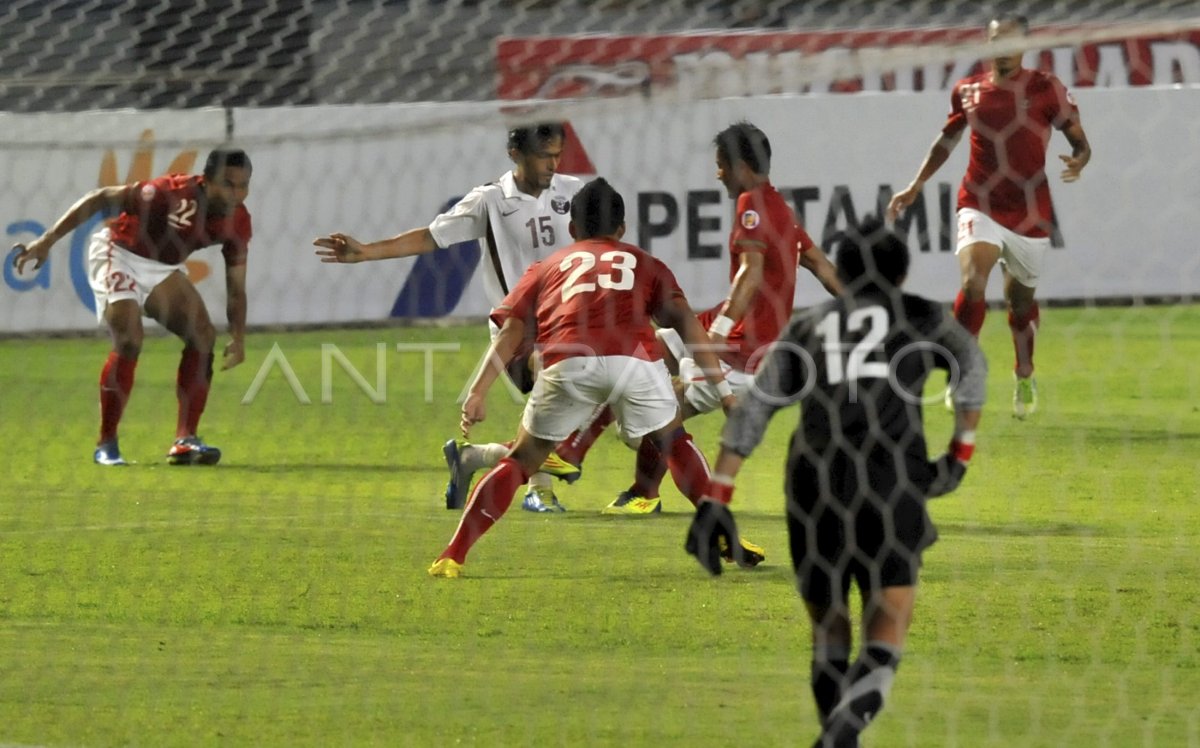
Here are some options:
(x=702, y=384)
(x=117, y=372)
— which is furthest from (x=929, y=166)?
(x=117, y=372)

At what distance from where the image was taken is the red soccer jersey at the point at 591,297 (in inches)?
300

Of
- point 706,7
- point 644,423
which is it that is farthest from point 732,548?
point 706,7

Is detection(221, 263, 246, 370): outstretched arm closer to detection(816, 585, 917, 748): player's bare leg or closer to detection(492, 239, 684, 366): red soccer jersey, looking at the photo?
detection(492, 239, 684, 366): red soccer jersey

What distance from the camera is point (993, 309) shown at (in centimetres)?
1889

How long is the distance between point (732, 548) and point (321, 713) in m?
1.47

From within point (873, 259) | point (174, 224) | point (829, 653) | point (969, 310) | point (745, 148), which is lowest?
point (969, 310)

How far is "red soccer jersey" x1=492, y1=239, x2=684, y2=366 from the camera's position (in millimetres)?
7617

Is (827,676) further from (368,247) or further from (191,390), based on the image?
(191,390)

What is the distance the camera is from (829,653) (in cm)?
496

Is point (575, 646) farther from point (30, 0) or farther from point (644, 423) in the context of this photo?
point (30, 0)

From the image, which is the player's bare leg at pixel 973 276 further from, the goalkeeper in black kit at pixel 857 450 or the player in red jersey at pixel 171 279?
the goalkeeper in black kit at pixel 857 450

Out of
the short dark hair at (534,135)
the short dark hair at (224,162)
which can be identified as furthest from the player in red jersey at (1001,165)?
the short dark hair at (224,162)

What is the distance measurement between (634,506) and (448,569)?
70.1 inches

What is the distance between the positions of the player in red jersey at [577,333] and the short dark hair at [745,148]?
3.36 ft
